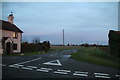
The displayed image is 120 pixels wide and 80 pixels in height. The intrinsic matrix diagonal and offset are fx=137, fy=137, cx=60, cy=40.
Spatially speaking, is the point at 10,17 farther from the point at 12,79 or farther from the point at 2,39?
the point at 12,79

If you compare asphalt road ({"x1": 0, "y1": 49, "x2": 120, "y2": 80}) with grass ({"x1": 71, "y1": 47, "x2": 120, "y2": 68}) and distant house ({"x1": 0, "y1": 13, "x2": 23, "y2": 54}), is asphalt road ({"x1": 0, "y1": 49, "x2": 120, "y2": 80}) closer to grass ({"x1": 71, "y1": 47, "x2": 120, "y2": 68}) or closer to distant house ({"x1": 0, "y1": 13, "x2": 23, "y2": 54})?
grass ({"x1": 71, "y1": 47, "x2": 120, "y2": 68})

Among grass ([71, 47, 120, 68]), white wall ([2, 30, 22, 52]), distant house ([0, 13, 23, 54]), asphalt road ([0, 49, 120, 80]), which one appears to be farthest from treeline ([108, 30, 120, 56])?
white wall ([2, 30, 22, 52])

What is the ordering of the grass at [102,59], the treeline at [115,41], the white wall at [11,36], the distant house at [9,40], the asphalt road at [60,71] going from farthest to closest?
the white wall at [11,36]
the distant house at [9,40]
the grass at [102,59]
the treeline at [115,41]
the asphalt road at [60,71]

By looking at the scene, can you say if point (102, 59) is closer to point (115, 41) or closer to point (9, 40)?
point (115, 41)

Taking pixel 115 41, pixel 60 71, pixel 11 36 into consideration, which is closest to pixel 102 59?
pixel 115 41

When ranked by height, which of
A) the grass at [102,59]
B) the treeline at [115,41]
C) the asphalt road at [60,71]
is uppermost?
the treeline at [115,41]

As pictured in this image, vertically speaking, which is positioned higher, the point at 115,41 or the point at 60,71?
the point at 115,41

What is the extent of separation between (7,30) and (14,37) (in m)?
2.61

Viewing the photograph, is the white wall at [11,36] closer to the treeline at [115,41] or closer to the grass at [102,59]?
the grass at [102,59]

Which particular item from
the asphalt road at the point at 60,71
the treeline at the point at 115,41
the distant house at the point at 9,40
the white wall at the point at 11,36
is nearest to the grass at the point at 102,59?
the treeline at the point at 115,41

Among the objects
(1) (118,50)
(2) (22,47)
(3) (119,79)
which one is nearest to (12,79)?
(3) (119,79)

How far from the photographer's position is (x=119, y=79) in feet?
23.9

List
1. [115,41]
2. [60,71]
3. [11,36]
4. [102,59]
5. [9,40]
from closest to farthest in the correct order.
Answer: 1. [60,71]
2. [115,41]
3. [102,59]
4. [9,40]
5. [11,36]

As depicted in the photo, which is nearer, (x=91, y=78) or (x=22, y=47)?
(x=91, y=78)
